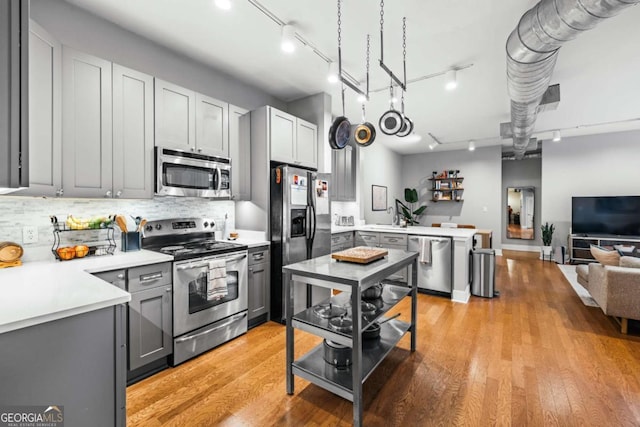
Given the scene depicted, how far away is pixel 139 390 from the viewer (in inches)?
85.0

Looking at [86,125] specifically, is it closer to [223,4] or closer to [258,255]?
[223,4]

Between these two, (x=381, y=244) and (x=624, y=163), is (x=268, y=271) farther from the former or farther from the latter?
(x=624, y=163)

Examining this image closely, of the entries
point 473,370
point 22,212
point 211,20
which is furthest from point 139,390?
point 211,20

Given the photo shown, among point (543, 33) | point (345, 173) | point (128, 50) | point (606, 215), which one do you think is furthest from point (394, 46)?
point (606, 215)

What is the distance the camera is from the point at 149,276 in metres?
2.30

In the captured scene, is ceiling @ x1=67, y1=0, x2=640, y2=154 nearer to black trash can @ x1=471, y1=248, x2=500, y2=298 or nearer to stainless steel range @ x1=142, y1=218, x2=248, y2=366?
stainless steel range @ x1=142, y1=218, x2=248, y2=366

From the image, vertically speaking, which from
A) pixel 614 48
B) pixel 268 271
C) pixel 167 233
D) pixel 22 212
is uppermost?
pixel 614 48

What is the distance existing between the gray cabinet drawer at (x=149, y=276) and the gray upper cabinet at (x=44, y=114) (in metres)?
0.77

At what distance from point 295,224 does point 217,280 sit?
3.72 feet

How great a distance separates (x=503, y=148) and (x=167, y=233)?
8.34 m

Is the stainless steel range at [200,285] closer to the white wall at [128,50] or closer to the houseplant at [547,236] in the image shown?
the white wall at [128,50]

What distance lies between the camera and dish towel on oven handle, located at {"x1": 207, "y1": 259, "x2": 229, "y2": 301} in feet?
8.75

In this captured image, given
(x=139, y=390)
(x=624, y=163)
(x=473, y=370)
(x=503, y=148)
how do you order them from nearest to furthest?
(x=139, y=390)
(x=473, y=370)
(x=624, y=163)
(x=503, y=148)

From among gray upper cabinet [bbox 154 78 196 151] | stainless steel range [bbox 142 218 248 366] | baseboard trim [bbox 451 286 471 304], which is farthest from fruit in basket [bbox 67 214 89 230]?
baseboard trim [bbox 451 286 471 304]
